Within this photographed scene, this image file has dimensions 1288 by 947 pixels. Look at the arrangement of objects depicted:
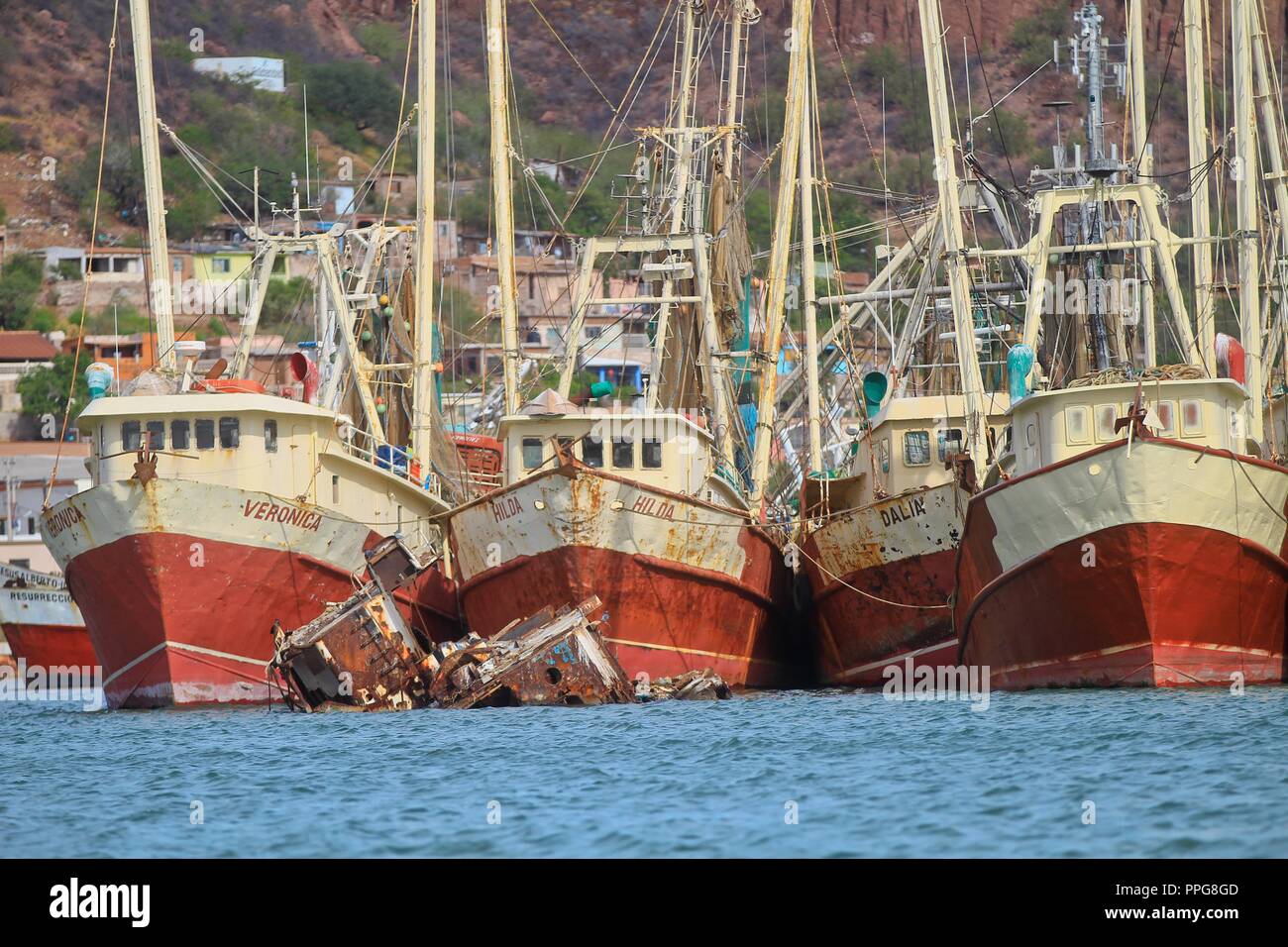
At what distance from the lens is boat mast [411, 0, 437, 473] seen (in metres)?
40.3

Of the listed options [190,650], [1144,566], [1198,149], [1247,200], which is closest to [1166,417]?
[1144,566]

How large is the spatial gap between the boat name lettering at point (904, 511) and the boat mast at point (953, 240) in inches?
54.6

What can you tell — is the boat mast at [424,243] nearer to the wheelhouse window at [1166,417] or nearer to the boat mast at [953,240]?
the boat mast at [953,240]

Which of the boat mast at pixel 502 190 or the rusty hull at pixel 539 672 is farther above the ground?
the boat mast at pixel 502 190

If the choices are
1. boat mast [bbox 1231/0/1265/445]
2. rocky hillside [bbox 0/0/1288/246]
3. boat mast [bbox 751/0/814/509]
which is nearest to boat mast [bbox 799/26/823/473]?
boat mast [bbox 751/0/814/509]

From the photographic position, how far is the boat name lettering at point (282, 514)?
3703 cm

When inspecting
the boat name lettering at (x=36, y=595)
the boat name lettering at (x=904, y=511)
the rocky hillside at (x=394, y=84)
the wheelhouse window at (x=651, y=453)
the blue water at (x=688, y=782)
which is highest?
the rocky hillside at (x=394, y=84)

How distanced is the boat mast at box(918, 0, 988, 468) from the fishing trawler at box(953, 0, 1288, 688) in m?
0.73

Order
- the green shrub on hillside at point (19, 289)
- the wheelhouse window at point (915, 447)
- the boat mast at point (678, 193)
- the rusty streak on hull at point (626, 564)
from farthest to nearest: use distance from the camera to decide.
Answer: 1. the green shrub on hillside at point (19, 289)
2. the boat mast at point (678, 193)
3. the wheelhouse window at point (915, 447)
4. the rusty streak on hull at point (626, 564)

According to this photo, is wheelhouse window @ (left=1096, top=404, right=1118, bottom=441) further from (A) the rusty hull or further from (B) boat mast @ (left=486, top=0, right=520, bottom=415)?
(B) boat mast @ (left=486, top=0, right=520, bottom=415)

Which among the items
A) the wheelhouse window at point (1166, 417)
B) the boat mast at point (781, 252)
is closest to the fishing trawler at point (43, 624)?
the boat mast at point (781, 252)

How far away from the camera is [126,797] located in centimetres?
2414
